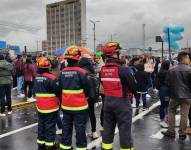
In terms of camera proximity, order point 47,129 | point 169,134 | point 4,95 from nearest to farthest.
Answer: point 47,129 → point 169,134 → point 4,95

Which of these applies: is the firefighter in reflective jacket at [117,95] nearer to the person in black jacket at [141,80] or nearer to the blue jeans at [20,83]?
the person in black jacket at [141,80]

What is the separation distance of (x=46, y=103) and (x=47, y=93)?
20cm

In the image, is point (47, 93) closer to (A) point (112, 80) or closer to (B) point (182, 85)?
(A) point (112, 80)

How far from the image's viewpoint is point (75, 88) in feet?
21.2

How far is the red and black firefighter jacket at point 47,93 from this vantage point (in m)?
7.23

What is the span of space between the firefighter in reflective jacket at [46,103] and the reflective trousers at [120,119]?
4.66 feet

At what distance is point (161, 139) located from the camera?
28.2 feet

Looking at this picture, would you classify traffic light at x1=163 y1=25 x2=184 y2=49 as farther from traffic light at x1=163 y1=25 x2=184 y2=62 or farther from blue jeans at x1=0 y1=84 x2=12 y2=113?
blue jeans at x1=0 y1=84 x2=12 y2=113

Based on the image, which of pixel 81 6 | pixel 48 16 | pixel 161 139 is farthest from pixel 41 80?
pixel 48 16

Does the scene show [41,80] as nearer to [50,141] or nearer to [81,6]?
[50,141]

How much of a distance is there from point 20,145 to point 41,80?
177cm

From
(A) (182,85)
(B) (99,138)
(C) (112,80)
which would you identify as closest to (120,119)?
(C) (112,80)

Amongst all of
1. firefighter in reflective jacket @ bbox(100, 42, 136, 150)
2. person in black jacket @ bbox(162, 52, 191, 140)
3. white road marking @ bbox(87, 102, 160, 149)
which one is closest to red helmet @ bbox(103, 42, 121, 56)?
firefighter in reflective jacket @ bbox(100, 42, 136, 150)

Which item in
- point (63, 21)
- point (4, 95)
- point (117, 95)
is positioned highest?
point (63, 21)
